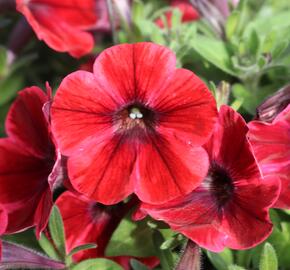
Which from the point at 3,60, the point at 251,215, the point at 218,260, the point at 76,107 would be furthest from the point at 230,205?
the point at 3,60

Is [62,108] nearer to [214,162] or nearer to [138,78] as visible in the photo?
[138,78]

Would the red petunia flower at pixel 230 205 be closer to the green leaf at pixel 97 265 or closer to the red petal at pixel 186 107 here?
the red petal at pixel 186 107

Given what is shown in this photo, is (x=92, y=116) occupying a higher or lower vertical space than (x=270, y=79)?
higher

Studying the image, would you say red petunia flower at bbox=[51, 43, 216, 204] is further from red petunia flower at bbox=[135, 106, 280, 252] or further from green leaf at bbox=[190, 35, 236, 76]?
green leaf at bbox=[190, 35, 236, 76]

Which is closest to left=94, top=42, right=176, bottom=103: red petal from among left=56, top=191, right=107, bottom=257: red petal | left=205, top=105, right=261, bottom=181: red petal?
left=205, top=105, right=261, bottom=181: red petal

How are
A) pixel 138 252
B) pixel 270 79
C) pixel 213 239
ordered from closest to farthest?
pixel 213 239 → pixel 138 252 → pixel 270 79

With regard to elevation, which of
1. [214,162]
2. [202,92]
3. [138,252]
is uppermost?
[202,92]

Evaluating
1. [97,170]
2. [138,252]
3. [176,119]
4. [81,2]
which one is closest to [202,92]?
[176,119]

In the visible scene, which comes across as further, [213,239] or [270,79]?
[270,79]
